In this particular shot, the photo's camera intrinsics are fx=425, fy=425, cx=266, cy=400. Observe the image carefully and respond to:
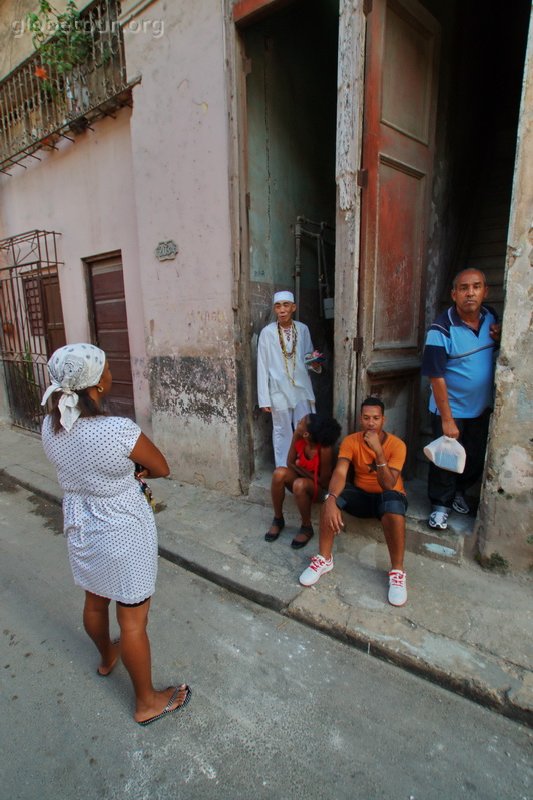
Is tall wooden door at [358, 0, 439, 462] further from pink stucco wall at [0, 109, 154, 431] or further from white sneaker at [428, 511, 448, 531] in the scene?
pink stucco wall at [0, 109, 154, 431]

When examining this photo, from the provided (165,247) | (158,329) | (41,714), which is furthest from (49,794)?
(165,247)

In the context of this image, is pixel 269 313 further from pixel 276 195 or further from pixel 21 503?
pixel 21 503

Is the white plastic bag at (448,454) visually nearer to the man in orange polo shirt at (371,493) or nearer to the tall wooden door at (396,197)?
the man in orange polo shirt at (371,493)

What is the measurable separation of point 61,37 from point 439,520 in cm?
670

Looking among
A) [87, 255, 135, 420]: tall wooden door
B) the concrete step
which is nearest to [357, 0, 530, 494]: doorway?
the concrete step

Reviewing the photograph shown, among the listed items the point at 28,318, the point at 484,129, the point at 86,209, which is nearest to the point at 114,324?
the point at 86,209

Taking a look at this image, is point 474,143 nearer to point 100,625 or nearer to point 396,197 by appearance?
point 396,197

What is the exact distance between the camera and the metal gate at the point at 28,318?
6.27m

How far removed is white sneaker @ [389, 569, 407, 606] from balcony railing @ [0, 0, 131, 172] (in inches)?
199

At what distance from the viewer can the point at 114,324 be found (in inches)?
217

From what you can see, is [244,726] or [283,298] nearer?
[244,726]

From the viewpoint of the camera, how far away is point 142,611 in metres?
1.87

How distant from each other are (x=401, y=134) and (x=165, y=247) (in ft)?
7.64

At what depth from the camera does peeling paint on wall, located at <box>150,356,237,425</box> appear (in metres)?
4.08
